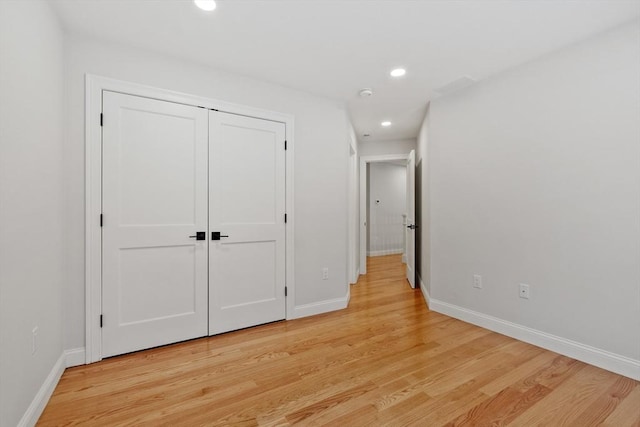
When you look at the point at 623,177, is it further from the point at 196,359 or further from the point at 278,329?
the point at 196,359

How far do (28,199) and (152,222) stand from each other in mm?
873

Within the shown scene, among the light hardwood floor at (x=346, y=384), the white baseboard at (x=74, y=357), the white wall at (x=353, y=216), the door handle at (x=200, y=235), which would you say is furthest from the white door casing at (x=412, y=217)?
the white baseboard at (x=74, y=357)

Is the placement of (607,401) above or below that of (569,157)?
below

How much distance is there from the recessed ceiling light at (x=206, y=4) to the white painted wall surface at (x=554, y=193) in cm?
253

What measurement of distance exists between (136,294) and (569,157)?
12.0 ft

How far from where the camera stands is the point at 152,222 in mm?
2348

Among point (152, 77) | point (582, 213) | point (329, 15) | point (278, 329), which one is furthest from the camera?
point (278, 329)

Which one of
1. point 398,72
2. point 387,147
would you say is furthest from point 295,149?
point 387,147

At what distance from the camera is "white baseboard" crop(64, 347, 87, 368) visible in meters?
2.05

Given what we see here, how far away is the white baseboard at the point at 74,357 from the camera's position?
2051 millimetres

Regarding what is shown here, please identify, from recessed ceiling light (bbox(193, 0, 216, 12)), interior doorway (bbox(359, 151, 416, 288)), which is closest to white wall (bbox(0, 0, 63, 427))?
recessed ceiling light (bbox(193, 0, 216, 12))

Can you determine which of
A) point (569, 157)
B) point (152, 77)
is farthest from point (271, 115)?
point (569, 157)

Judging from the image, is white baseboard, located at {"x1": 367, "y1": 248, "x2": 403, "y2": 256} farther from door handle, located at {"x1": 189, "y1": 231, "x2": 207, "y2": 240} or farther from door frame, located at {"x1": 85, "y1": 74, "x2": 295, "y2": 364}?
door frame, located at {"x1": 85, "y1": 74, "x2": 295, "y2": 364}

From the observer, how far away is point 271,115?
290 centimetres
